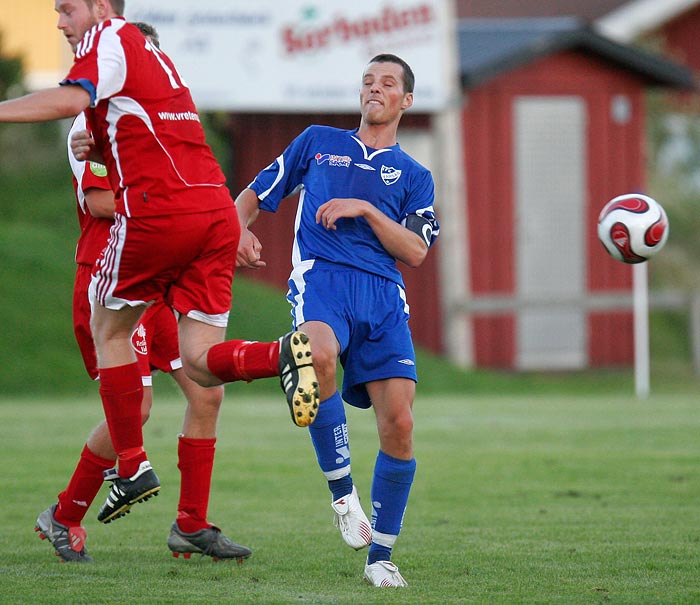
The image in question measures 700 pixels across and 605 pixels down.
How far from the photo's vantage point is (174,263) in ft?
18.0

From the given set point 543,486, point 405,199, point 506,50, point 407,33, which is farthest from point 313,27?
point 405,199

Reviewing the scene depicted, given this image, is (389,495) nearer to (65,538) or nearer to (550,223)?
(65,538)

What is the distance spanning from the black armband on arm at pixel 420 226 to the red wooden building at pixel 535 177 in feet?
48.9

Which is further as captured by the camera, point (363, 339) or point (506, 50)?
point (506, 50)

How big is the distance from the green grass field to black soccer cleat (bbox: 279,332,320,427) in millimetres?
700

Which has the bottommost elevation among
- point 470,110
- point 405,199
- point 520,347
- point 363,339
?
point 520,347

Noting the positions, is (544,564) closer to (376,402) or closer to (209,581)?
(376,402)

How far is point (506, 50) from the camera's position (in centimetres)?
2103

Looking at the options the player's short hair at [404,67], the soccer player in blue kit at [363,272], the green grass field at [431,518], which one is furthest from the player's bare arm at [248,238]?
the green grass field at [431,518]

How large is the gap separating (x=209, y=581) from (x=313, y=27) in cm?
1453

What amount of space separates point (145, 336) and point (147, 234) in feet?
3.51

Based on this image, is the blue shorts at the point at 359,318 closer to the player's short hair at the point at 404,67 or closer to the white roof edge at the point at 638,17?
the player's short hair at the point at 404,67

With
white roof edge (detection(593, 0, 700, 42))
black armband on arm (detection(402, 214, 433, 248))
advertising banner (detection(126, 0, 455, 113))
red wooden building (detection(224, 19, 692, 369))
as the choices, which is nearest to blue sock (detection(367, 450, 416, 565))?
black armband on arm (detection(402, 214, 433, 248))

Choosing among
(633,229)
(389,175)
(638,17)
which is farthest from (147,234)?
(638,17)
